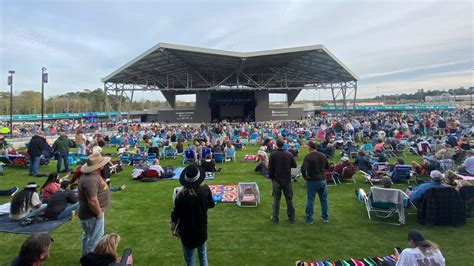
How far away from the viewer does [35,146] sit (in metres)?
9.73

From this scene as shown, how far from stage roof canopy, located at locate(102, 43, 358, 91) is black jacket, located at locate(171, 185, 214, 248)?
20.8m

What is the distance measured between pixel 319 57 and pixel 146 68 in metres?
16.5

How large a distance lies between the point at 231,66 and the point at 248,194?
1004 inches

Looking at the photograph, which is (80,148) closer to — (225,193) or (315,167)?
(225,193)

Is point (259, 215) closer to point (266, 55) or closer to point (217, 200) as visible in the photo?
point (217, 200)

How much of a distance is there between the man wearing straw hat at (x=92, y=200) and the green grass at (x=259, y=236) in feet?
2.44

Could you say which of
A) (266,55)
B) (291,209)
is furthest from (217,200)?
(266,55)

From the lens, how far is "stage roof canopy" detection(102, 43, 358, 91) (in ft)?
79.7

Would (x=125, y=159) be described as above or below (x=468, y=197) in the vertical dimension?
below

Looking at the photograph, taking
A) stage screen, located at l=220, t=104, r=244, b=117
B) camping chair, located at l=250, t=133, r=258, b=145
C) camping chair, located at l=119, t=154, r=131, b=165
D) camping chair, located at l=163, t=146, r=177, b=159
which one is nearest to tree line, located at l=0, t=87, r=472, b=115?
stage screen, located at l=220, t=104, r=244, b=117

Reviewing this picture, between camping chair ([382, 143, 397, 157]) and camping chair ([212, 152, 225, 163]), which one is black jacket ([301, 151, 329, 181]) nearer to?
camping chair ([212, 152, 225, 163])

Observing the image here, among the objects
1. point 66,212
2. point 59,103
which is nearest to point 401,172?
point 66,212

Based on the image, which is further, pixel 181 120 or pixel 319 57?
pixel 181 120

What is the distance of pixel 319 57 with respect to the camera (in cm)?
2683
